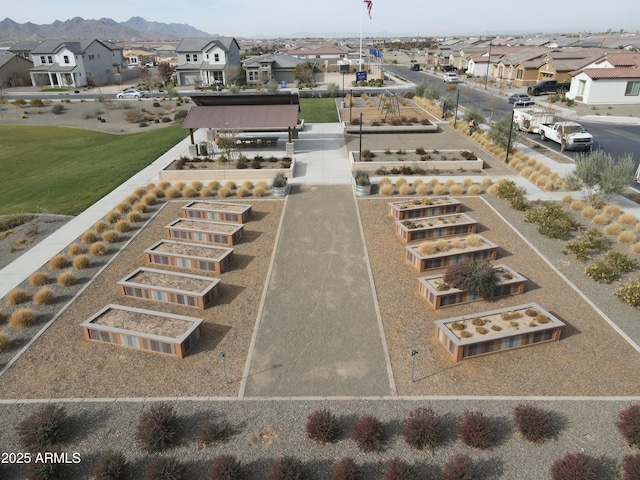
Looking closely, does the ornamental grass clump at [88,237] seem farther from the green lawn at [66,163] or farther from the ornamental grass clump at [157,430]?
the ornamental grass clump at [157,430]

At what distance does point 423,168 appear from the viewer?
27.5m

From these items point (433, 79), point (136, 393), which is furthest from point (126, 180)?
point (433, 79)

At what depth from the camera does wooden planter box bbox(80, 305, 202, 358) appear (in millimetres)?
11781

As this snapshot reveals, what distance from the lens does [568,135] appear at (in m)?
31.3

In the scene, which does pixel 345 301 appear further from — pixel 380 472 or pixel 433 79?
pixel 433 79

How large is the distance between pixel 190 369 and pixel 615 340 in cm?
1113

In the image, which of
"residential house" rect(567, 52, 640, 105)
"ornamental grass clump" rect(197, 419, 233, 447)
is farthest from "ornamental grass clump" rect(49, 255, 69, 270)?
"residential house" rect(567, 52, 640, 105)

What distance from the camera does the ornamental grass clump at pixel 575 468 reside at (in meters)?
7.98

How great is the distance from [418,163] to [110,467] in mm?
23360

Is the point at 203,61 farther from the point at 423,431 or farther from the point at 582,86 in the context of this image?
the point at 423,431

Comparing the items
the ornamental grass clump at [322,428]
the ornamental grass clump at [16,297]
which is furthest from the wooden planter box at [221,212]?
the ornamental grass clump at [322,428]

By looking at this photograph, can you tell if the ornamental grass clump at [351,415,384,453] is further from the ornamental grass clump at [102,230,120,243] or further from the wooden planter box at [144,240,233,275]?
the ornamental grass clump at [102,230,120,243]

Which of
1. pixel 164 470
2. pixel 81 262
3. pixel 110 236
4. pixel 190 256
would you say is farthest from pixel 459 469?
pixel 110 236

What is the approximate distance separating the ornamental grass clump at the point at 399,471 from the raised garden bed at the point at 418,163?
65.9 ft
